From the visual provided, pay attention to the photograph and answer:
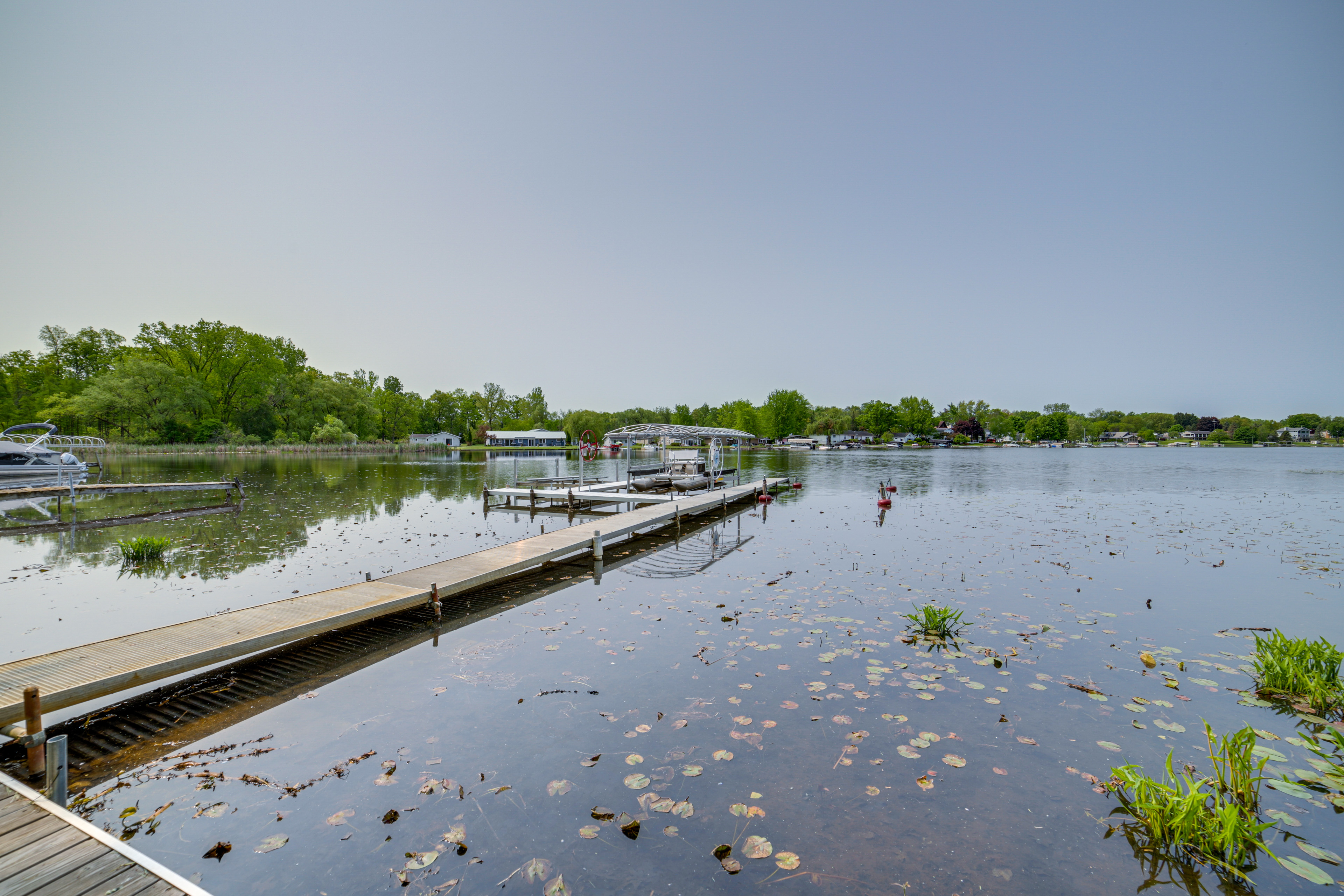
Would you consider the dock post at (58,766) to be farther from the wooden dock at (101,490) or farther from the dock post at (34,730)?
the wooden dock at (101,490)

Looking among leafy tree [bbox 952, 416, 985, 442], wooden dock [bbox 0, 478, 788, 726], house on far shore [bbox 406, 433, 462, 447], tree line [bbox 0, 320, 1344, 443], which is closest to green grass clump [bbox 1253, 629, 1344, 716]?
wooden dock [bbox 0, 478, 788, 726]

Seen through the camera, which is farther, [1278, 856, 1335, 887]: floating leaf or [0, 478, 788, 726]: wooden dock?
[0, 478, 788, 726]: wooden dock

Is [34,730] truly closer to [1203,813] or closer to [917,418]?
[1203,813]

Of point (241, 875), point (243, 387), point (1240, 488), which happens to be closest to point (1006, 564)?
point (241, 875)

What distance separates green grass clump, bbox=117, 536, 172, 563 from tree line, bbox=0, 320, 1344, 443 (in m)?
49.9

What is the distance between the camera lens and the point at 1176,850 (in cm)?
370

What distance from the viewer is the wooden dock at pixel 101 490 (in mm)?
18078

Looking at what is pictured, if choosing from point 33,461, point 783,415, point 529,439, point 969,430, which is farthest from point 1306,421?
point 33,461

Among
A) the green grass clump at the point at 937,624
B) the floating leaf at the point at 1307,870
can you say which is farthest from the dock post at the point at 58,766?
the green grass clump at the point at 937,624

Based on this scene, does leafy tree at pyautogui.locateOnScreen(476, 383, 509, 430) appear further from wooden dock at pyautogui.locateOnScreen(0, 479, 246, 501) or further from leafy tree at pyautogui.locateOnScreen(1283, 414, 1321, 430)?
leafy tree at pyautogui.locateOnScreen(1283, 414, 1321, 430)

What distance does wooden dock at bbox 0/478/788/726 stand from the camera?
16.7 ft

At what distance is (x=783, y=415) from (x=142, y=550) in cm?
11448

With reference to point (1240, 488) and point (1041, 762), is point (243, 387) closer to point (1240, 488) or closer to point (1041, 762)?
point (1041, 762)

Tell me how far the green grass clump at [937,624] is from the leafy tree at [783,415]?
374ft
